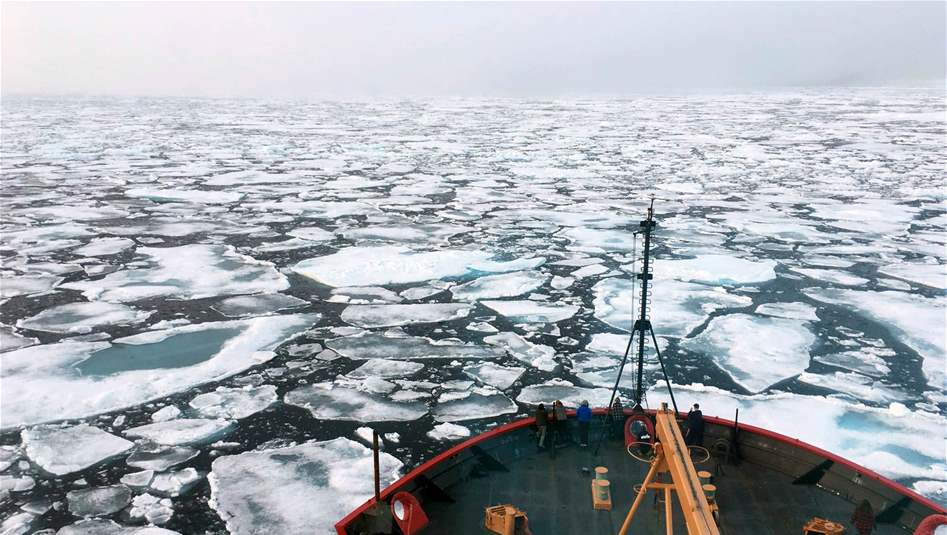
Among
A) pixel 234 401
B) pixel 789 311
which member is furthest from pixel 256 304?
pixel 789 311

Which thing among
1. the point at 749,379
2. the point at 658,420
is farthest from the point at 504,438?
the point at 749,379

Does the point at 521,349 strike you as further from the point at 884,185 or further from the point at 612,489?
the point at 884,185

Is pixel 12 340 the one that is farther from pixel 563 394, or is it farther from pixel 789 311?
pixel 789 311

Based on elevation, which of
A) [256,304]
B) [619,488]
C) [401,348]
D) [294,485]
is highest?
[619,488]

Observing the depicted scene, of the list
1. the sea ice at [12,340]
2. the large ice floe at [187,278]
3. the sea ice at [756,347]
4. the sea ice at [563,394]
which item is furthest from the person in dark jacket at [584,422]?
the sea ice at [12,340]

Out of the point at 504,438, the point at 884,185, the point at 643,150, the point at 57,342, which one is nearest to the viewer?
the point at 504,438

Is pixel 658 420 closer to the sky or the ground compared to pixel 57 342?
closer to the sky
